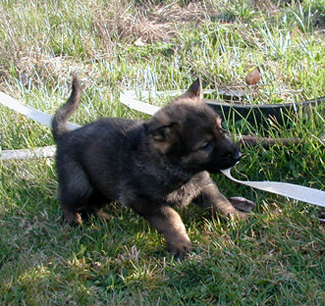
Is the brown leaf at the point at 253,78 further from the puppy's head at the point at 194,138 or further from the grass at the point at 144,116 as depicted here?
the puppy's head at the point at 194,138

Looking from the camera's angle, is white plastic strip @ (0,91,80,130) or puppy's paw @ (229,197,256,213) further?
white plastic strip @ (0,91,80,130)

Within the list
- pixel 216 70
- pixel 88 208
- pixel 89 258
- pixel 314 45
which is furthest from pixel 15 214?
pixel 314 45

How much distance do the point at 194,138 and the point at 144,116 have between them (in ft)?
5.22

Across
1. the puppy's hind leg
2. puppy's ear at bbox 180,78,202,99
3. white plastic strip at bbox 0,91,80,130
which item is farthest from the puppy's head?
white plastic strip at bbox 0,91,80,130

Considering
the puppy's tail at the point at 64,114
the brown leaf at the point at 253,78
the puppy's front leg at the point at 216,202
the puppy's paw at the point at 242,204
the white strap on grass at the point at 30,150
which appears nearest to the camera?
the puppy's front leg at the point at 216,202

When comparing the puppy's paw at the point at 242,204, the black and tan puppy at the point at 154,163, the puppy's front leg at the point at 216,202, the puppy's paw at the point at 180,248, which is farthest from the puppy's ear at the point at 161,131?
the puppy's paw at the point at 242,204

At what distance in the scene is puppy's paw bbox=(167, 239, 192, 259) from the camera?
3740mm

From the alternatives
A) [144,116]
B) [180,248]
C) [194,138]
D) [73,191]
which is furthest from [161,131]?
[144,116]

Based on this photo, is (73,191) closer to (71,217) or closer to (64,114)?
(71,217)

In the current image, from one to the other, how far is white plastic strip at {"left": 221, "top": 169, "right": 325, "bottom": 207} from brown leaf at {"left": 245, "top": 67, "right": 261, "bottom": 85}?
1615 mm

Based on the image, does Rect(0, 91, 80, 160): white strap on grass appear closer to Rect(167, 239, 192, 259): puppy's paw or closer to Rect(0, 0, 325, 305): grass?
Rect(0, 0, 325, 305): grass

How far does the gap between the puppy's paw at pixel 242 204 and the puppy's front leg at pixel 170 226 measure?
1.80 ft

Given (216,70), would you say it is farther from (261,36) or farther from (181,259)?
(181,259)

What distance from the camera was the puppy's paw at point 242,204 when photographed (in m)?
4.20
